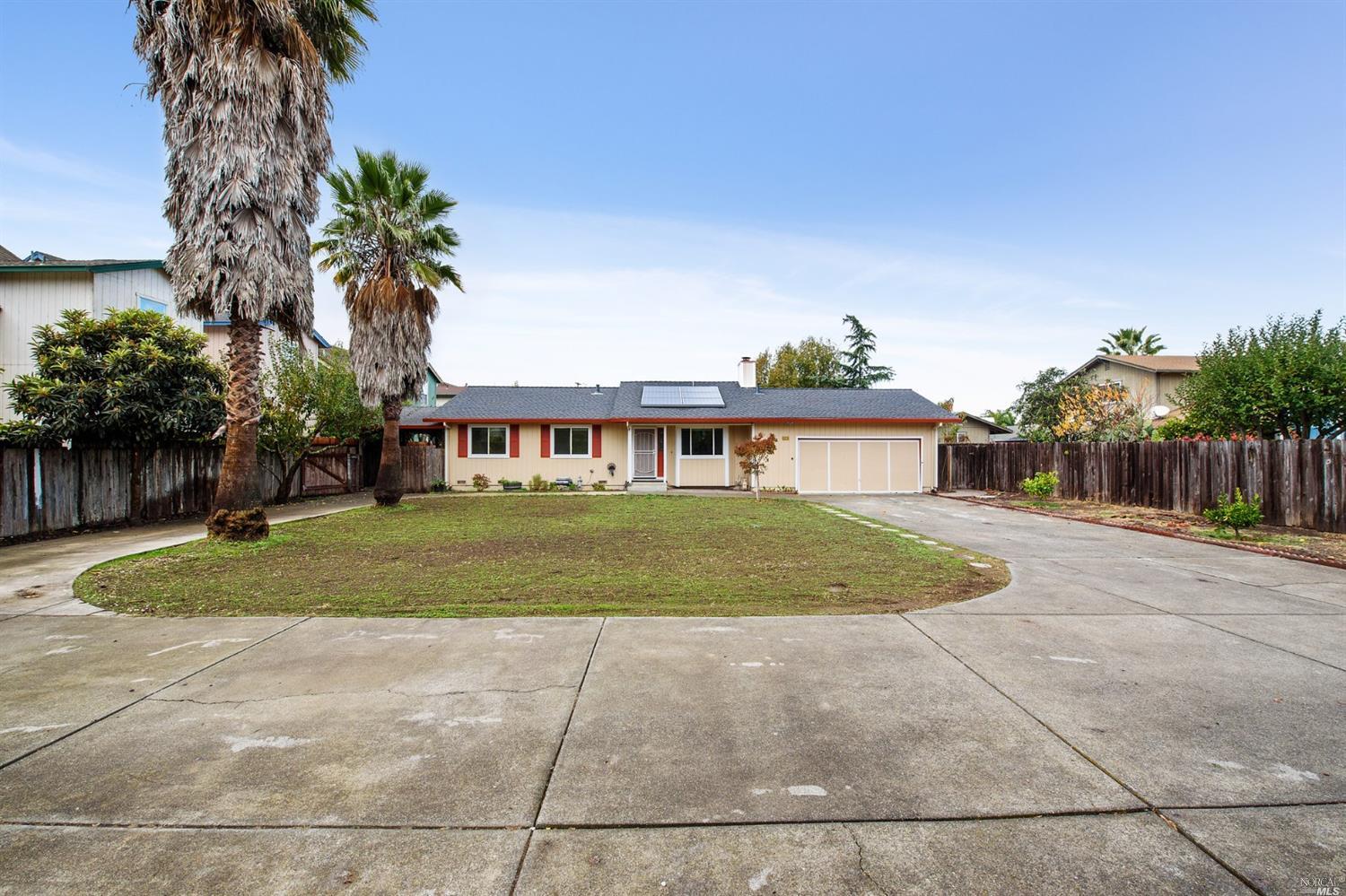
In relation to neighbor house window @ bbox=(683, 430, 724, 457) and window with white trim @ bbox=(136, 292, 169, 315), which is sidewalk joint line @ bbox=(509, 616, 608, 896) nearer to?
neighbor house window @ bbox=(683, 430, 724, 457)

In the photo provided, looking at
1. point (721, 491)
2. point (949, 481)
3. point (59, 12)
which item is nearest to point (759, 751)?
point (59, 12)

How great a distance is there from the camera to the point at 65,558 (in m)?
8.09

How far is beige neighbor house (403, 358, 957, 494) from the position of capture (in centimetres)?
2094

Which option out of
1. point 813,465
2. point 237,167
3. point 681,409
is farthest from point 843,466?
point 237,167

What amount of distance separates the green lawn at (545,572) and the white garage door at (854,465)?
9.35 m

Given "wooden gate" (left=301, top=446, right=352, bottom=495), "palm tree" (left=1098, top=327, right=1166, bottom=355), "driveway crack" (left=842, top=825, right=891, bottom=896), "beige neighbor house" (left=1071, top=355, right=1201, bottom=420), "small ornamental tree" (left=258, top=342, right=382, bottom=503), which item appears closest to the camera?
"driveway crack" (left=842, top=825, right=891, bottom=896)

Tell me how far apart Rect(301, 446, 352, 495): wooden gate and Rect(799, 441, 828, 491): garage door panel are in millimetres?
16155

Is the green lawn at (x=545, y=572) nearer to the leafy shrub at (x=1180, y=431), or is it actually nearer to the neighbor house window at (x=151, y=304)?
the neighbor house window at (x=151, y=304)

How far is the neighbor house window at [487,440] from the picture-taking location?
2150cm

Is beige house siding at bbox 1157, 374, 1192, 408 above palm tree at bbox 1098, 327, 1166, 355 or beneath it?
beneath

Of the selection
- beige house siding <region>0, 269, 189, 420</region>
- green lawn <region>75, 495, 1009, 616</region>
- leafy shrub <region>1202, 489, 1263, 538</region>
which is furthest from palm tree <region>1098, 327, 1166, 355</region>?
beige house siding <region>0, 269, 189, 420</region>

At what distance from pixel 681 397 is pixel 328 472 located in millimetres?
12799

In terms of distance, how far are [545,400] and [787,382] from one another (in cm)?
2090

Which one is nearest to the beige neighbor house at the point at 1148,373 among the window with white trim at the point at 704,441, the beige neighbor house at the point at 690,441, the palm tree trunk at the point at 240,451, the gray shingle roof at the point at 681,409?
the gray shingle roof at the point at 681,409
